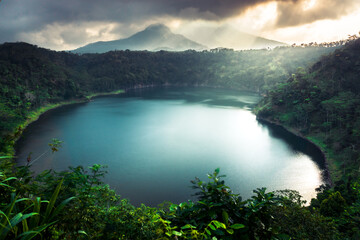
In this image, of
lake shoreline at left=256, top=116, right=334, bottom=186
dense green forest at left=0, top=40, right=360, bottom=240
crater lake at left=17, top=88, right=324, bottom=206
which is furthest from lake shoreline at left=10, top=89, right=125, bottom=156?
lake shoreline at left=256, top=116, right=334, bottom=186

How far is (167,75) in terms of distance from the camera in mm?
160375

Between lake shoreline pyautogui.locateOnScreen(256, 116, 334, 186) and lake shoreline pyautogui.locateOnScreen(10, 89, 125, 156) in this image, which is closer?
lake shoreline pyautogui.locateOnScreen(256, 116, 334, 186)

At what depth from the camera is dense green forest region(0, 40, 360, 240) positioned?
4.04 m

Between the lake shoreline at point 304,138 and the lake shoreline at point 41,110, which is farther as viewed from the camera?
the lake shoreline at point 41,110

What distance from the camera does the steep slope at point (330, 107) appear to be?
34.5 m

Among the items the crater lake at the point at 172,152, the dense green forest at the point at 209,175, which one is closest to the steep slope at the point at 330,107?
the dense green forest at the point at 209,175

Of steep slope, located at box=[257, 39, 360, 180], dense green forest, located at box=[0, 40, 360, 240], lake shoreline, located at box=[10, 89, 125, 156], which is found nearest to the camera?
dense green forest, located at box=[0, 40, 360, 240]

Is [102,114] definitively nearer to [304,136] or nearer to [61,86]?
[61,86]

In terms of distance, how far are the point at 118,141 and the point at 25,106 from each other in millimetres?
32471

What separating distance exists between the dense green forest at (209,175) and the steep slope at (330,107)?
22cm

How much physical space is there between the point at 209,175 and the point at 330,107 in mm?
50411

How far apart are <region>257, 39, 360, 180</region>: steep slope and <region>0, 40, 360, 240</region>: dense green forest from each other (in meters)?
0.22

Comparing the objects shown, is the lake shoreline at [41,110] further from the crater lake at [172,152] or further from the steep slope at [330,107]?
the steep slope at [330,107]

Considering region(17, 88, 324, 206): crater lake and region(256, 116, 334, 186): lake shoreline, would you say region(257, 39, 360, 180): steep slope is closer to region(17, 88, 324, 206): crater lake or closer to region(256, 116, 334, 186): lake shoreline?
region(256, 116, 334, 186): lake shoreline
